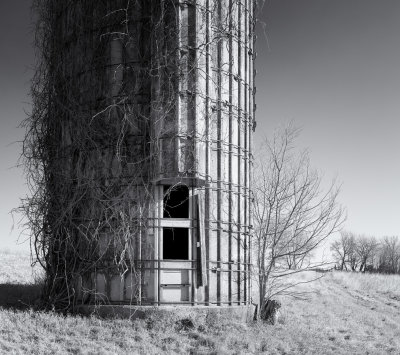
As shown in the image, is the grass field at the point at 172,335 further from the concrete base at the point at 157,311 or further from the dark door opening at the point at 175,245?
the dark door opening at the point at 175,245

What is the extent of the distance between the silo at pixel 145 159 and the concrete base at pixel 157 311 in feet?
0.85

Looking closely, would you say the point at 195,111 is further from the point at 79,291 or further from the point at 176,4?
the point at 79,291

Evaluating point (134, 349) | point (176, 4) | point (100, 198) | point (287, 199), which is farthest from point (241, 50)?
point (134, 349)

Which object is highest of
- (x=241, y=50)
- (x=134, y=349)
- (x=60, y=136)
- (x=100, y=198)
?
(x=241, y=50)

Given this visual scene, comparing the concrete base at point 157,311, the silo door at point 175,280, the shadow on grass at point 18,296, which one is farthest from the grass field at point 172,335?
the silo door at point 175,280

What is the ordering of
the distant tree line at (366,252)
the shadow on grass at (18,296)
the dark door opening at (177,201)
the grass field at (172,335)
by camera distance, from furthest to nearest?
the distant tree line at (366,252), the dark door opening at (177,201), the shadow on grass at (18,296), the grass field at (172,335)

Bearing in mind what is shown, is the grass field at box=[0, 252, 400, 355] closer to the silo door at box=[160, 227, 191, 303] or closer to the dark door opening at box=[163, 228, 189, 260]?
the silo door at box=[160, 227, 191, 303]

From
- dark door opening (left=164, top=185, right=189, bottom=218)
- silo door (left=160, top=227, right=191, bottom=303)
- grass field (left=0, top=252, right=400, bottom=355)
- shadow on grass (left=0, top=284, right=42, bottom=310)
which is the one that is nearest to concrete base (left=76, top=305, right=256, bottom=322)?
grass field (left=0, top=252, right=400, bottom=355)

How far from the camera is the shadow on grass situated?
15.2 metres

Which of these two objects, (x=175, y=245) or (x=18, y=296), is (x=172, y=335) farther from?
(x=18, y=296)

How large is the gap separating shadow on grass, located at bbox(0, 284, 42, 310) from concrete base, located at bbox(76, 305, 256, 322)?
5.72 feet

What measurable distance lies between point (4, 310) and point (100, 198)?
386 centimetres

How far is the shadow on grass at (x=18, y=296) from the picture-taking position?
1518 centimetres

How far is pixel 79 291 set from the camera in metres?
15.2
